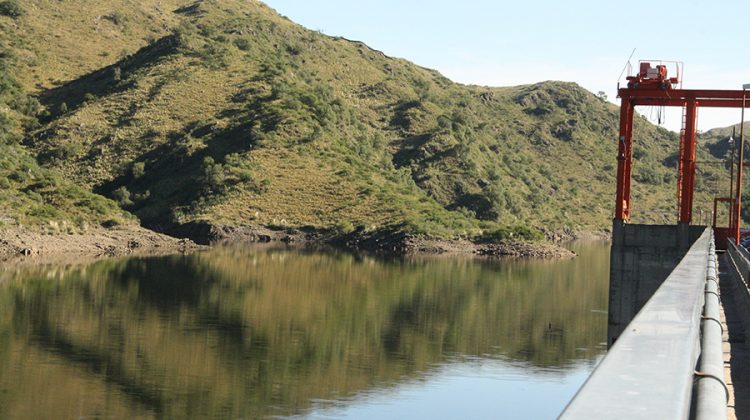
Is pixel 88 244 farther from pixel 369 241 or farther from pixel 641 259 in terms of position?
pixel 641 259

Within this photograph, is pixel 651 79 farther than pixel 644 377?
Yes

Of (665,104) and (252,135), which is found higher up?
(252,135)

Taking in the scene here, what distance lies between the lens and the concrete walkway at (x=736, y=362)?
10.9 m

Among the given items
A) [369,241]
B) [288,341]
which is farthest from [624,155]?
[369,241]

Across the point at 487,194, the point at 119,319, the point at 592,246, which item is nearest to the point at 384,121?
the point at 487,194

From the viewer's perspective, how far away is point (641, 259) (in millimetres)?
49844

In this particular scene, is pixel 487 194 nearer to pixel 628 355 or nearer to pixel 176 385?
pixel 176 385

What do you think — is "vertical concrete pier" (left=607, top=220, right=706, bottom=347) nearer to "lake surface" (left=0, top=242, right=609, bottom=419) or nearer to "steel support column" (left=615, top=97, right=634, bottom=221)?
"steel support column" (left=615, top=97, right=634, bottom=221)

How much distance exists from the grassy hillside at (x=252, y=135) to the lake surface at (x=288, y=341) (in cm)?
3611

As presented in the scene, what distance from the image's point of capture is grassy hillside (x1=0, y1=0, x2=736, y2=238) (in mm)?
127875

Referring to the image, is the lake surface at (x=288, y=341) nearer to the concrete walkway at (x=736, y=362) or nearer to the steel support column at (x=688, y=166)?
the steel support column at (x=688, y=166)

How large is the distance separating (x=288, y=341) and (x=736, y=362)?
40.7 metres

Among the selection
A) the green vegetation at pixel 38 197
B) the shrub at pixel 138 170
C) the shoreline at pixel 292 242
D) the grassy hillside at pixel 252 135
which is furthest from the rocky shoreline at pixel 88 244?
the shrub at pixel 138 170

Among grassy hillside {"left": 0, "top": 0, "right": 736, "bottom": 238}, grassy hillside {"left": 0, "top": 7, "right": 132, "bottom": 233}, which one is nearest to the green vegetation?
grassy hillside {"left": 0, "top": 7, "right": 132, "bottom": 233}
